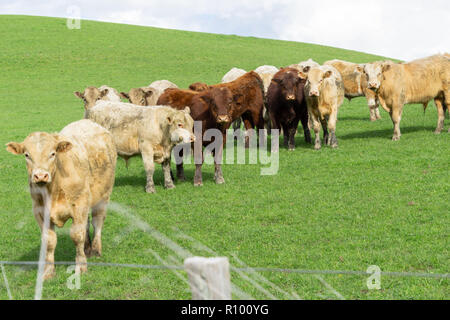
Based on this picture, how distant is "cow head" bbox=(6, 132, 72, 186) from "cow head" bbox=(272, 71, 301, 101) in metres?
9.28

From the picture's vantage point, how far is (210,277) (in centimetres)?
351

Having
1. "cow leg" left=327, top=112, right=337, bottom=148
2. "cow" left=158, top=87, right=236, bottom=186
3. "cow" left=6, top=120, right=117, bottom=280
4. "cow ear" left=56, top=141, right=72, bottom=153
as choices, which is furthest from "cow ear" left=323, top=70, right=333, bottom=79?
"cow ear" left=56, top=141, right=72, bottom=153

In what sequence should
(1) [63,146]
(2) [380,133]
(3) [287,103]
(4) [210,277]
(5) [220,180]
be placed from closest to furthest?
1. (4) [210,277]
2. (1) [63,146]
3. (5) [220,180]
4. (3) [287,103]
5. (2) [380,133]

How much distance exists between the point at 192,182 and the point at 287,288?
644 centimetres

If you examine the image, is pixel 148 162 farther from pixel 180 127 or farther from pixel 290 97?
pixel 290 97

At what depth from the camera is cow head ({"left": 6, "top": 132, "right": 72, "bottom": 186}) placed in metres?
5.93

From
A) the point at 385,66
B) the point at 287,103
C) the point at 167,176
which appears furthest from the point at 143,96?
the point at 385,66

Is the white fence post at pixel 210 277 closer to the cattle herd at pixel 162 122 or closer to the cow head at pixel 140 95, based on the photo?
the cattle herd at pixel 162 122

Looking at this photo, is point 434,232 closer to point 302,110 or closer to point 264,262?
point 264,262

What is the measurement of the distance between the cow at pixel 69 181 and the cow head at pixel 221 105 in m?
4.30

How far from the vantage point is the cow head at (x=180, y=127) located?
11.1m

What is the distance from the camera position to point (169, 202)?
10641mm

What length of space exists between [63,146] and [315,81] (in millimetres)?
9515

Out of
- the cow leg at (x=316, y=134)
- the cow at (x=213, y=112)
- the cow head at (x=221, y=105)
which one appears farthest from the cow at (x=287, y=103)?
the cow head at (x=221, y=105)
